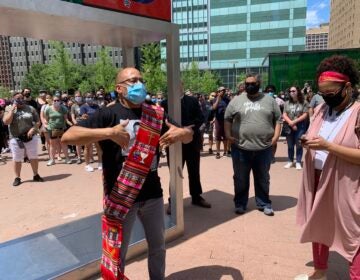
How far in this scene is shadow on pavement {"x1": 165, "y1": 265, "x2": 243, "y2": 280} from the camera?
123 inches

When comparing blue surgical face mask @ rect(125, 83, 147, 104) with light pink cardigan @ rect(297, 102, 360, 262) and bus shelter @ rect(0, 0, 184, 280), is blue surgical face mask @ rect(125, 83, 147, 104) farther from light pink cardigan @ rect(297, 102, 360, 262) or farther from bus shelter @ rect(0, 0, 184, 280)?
light pink cardigan @ rect(297, 102, 360, 262)

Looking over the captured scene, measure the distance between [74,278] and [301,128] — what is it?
6174 mm

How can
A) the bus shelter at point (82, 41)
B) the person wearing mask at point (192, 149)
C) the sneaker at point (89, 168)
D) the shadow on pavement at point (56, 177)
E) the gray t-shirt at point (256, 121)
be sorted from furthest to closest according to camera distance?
the sneaker at point (89, 168), the shadow on pavement at point (56, 177), the person wearing mask at point (192, 149), the gray t-shirt at point (256, 121), the bus shelter at point (82, 41)

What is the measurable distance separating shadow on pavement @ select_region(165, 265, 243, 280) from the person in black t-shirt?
0.71 metres

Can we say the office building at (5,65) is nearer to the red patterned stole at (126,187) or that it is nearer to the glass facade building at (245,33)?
the glass facade building at (245,33)

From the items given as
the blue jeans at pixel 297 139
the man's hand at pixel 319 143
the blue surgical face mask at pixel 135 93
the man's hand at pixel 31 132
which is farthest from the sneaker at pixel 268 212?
the man's hand at pixel 31 132

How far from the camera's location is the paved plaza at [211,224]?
3256 mm

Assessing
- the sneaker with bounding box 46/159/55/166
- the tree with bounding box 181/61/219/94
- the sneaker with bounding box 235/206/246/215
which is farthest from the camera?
the tree with bounding box 181/61/219/94

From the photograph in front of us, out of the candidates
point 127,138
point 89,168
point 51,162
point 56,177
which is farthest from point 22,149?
point 127,138

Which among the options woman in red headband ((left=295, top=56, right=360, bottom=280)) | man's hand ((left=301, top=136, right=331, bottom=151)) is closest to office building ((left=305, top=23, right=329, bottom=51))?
A: woman in red headband ((left=295, top=56, right=360, bottom=280))

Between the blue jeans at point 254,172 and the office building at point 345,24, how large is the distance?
299 feet

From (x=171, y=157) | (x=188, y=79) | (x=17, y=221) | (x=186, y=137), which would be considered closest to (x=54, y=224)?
(x=17, y=221)

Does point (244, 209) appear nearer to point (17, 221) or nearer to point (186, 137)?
point (186, 137)

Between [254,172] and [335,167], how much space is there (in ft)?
7.42
